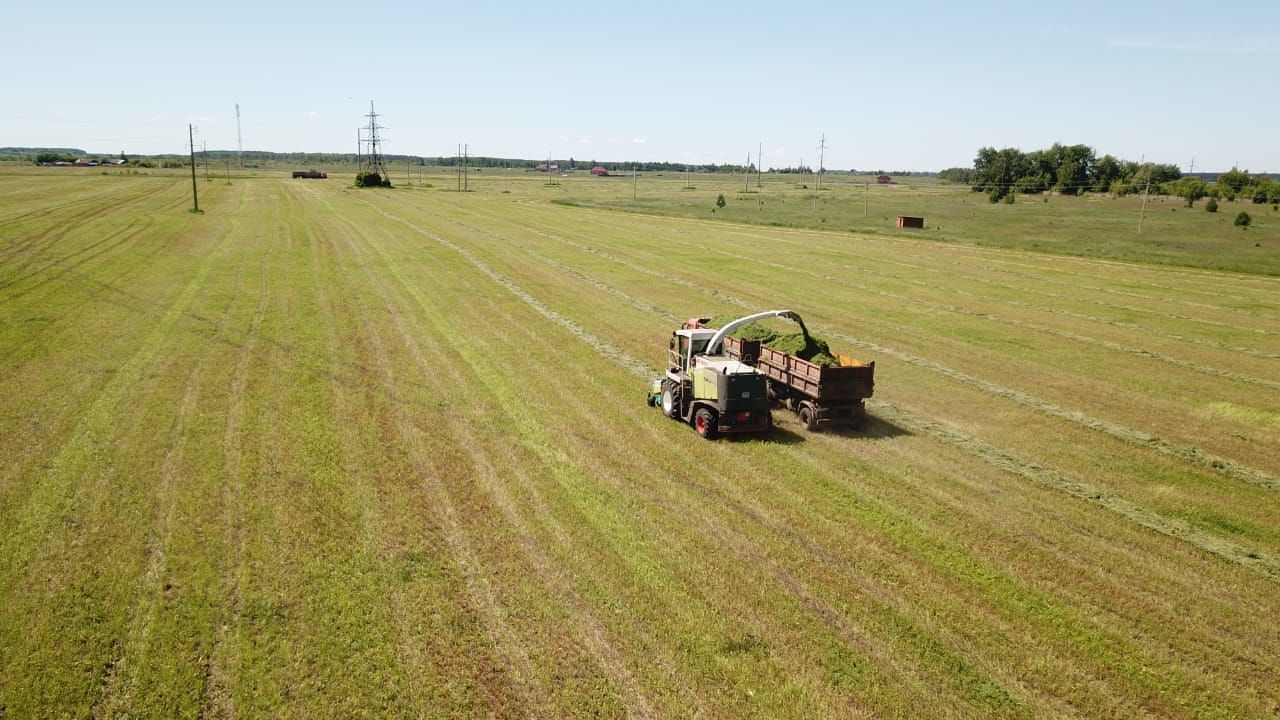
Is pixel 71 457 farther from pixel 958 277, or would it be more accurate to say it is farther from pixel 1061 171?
pixel 1061 171

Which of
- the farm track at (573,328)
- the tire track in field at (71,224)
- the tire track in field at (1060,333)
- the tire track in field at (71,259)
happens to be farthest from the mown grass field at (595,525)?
the tire track in field at (71,224)

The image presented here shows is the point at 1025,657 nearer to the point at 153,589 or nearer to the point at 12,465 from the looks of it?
the point at 153,589

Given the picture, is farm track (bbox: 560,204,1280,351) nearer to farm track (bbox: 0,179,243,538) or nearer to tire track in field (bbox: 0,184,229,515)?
tire track in field (bbox: 0,184,229,515)

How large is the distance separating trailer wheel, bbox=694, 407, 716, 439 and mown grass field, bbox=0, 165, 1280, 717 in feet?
1.56

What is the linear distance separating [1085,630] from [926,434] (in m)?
7.31

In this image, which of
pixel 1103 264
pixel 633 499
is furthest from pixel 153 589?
pixel 1103 264

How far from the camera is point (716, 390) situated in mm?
15531

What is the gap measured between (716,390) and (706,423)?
770mm

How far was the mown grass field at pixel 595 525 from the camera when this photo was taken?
8641 millimetres

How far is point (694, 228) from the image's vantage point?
6488 cm

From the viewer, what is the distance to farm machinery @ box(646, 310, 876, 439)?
15.5 m

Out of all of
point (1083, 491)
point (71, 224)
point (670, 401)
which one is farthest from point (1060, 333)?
point (71, 224)

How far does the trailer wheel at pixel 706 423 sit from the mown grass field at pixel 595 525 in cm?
48

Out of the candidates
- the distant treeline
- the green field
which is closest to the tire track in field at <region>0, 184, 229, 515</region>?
the green field
